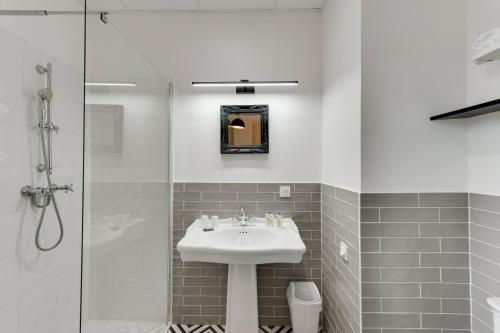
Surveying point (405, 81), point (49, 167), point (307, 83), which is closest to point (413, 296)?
point (405, 81)

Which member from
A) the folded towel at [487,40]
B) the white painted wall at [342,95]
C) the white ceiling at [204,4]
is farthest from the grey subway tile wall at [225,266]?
the white ceiling at [204,4]

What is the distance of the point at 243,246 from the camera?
5.53 ft

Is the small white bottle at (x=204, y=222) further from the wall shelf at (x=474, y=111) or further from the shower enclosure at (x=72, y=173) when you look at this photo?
the wall shelf at (x=474, y=111)

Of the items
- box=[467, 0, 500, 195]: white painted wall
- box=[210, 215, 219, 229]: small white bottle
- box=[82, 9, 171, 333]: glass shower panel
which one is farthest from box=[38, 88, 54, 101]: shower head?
box=[467, 0, 500, 195]: white painted wall

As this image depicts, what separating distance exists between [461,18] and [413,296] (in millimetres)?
1509

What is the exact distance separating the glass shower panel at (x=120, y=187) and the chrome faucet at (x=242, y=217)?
2.08 ft

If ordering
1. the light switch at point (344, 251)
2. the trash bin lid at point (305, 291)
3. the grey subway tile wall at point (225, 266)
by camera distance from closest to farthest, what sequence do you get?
the light switch at point (344, 251) < the trash bin lid at point (305, 291) < the grey subway tile wall at point (225, 266)

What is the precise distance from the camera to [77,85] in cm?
176

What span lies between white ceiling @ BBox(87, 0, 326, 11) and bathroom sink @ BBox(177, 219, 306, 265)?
5.96 feet

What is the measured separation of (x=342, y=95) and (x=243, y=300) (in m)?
1.54

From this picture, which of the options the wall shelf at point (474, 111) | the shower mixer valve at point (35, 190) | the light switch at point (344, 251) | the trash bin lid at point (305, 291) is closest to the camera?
the wall shelf at point (474, 111)

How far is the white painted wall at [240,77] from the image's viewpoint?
2.22 m

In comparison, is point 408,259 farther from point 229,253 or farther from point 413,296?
point 229,253

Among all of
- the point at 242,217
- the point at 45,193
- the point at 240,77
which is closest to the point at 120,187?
the point at 45,193
